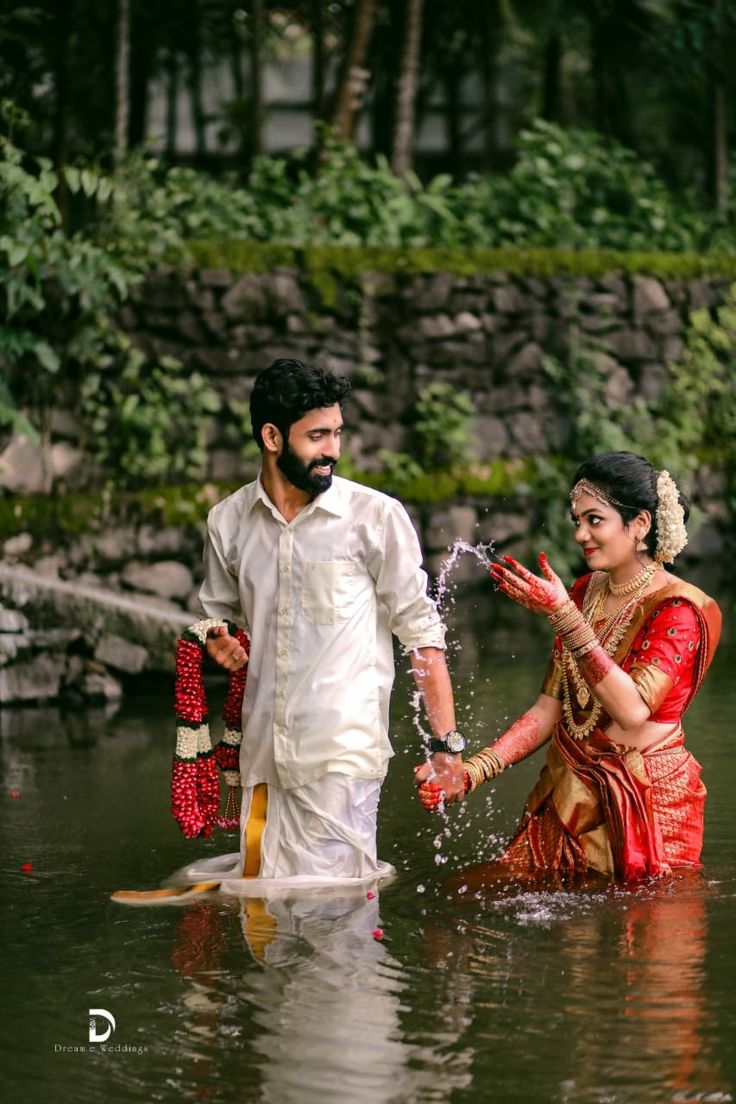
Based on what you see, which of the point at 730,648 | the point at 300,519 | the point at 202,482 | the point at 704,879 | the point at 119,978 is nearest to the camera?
the point at 119,978

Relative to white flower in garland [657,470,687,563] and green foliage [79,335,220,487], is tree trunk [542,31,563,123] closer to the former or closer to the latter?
green foliage [79,335,220,487]

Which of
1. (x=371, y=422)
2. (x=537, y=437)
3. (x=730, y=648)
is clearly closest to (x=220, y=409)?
(x=371, y=422)

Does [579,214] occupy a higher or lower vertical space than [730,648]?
higher

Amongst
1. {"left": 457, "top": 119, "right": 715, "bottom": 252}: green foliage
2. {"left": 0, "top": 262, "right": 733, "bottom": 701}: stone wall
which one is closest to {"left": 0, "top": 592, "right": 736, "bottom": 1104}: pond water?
{"left": 0, "top": 262, "right": 733, "bottom": 701}: stone wall

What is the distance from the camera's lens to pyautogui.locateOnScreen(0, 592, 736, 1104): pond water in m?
4.07

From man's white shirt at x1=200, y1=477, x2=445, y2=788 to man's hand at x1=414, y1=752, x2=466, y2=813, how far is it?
0.16 meters

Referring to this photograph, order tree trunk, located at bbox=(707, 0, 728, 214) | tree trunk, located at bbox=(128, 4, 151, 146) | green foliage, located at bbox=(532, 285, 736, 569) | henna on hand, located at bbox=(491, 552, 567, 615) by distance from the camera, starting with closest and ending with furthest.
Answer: henna on hand, located at bbox=(491, 552, 567, 615)
green foliage, located at bbox=(532, 285, 736, 569)
tree trunk, located at bbox=(707, 0, 728, 214)
tree trunk, located at bbox=(128, 4, 151, 146)

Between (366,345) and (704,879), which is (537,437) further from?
(704,879)

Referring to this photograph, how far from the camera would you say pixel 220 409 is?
475 inches

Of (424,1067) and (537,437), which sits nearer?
(424,1067)

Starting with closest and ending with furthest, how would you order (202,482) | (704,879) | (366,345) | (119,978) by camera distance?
(119,978) < (704,879) < (202,482) < (366,345)

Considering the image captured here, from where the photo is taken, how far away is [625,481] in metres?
5.32

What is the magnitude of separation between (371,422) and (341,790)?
7820mm

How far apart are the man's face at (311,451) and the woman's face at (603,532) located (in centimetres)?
80
